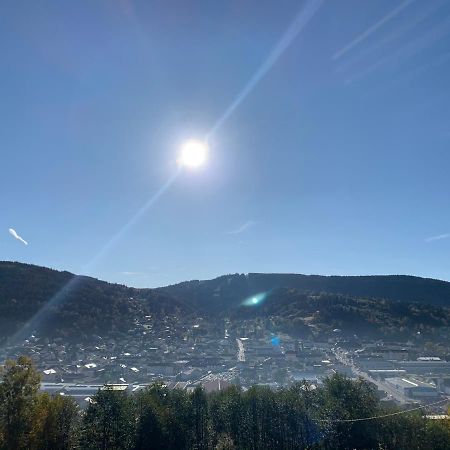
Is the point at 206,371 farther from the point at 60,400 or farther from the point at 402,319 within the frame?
the point at 402,319

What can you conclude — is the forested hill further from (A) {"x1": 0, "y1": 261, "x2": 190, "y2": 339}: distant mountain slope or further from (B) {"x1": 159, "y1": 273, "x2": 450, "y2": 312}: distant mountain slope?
(B) {"x1": 159, "y1": 273, "x2": 450, "y2": 312}: distant mountain slope

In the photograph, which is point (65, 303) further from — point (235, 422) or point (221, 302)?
point (235, 422)

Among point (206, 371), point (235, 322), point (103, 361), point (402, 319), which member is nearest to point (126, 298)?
point (235, 322)

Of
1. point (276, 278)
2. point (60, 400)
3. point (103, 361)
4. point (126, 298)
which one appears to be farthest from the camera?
point (276, 278)

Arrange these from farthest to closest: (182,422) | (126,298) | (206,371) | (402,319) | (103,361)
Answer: (126,298) → (402,319) → (103,361) → (206,371) → (182,422)

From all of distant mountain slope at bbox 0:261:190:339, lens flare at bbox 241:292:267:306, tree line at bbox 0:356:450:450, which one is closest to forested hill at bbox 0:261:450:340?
distant mountain slope at bbox 0:261:190:339

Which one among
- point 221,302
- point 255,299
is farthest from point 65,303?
point 255,299
